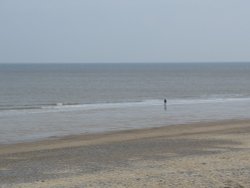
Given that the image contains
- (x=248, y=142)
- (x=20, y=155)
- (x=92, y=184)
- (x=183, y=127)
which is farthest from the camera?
(x=183, y=127)

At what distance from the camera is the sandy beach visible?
11805 millimetres

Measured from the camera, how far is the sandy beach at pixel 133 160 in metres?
11.8

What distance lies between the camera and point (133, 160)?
15.4 m

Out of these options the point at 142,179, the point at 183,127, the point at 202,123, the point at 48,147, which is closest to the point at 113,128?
the point at 183,127

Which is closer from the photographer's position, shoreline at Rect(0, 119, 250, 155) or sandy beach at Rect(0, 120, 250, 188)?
sandy beach at Rect(0, 120, 250, 188)

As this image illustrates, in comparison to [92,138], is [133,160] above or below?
above

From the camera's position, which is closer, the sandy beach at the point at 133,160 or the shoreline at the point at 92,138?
the sandy beach at the point at 133,160

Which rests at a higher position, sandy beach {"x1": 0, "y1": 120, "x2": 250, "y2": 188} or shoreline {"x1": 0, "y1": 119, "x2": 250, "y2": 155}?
sandy beach {"x1": 0, "y1": 120, "x2": 250, "y2": 188}

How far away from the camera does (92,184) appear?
11484 millimetres

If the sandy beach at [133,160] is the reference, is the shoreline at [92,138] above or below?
below

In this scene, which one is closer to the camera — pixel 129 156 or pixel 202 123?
pixel 129 156

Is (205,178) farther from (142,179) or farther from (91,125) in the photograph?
(91,125)

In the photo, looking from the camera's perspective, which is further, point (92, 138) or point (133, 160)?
point (92, 138)

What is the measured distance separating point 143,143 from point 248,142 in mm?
3891
